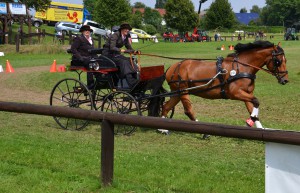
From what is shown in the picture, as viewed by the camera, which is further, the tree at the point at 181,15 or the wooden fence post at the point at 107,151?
the tree at the point at 181,15

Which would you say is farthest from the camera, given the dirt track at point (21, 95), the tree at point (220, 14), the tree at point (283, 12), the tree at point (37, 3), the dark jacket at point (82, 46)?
the tree at point (283, 12)

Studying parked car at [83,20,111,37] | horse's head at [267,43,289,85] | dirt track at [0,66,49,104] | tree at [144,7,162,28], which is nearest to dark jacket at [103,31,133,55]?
horse's head at [267,43,289,85]

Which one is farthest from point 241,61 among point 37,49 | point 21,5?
point 21,5

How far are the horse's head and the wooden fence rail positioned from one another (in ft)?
13.8

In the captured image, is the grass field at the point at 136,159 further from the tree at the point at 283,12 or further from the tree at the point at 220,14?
the tree at the point at 283,12

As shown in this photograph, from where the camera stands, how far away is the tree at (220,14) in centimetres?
8212

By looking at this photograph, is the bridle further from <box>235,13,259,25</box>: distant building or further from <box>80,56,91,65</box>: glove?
<box>235,13,259,25</box>: distant building

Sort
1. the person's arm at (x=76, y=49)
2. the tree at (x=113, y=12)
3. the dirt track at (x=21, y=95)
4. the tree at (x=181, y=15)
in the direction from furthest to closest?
the tree at (x=181, y=15)
the tree at (x=113, y=12)
the dirt track at (x=21, y=95)
the person's arm at (x=76, y=49)

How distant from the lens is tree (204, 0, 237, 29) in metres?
82.1

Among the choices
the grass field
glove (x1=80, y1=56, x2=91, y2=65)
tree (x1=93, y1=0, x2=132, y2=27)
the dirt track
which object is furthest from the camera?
tree (x1=93, y1=0, x2=132, y2=27)

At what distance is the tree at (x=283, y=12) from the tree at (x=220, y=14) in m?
57.7

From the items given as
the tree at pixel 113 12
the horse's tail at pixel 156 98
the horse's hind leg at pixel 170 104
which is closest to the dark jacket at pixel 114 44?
the horse's tail at pixel 156 98

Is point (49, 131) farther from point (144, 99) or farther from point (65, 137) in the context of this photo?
point (144, 99)

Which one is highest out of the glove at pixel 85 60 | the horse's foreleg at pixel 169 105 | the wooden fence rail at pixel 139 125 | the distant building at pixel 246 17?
the distant building at pixel 246 17
